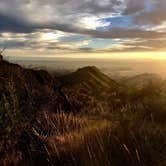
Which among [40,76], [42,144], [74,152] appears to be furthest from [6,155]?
[40,76]

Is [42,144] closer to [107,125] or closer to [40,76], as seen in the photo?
[107,125]

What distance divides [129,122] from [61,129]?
1493mm

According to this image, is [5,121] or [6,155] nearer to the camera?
[6,155]

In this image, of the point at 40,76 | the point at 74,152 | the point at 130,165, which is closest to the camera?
the point at 130,165

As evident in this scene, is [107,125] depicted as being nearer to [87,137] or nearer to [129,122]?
[129,122]

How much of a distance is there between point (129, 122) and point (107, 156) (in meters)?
2.50

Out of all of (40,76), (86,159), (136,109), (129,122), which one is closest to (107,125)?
(129,122)

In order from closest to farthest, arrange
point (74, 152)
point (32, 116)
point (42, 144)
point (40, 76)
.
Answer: point (74, 152)
point (42, 144)
point (32, 116)
point (40, 76)

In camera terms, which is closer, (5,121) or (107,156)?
(107,156)

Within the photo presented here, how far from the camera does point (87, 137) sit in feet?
24.1

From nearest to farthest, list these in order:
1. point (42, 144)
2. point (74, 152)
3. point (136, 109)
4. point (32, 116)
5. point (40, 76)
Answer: point (74, 152), point (42, 144), point (32, 116), point (136, 109), point (40, 76)

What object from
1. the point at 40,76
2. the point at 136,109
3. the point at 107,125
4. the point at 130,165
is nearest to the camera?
the point at 130,165

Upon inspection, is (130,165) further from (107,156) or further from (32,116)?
(32,116)

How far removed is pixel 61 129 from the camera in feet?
29.1
